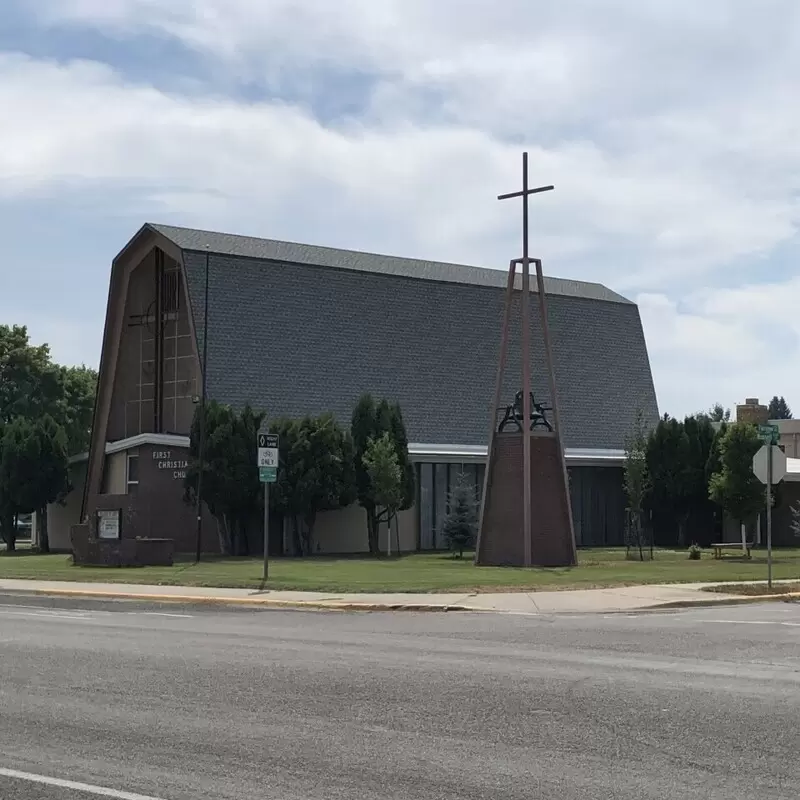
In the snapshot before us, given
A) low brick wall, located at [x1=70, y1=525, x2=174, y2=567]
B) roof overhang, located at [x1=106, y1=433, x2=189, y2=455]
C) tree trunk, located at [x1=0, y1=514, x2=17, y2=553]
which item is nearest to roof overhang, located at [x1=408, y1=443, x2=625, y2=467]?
roof overhang, located at [x1=106, y1=433, x2=189, y2=455]

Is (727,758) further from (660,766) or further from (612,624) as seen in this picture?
(612,624)

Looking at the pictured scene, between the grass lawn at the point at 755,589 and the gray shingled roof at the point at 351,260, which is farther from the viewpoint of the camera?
the gray shingled roof at the point at 351,260

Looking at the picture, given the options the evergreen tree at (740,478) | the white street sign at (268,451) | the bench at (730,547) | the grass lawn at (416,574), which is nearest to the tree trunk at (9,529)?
the grass lawn at (416,574)

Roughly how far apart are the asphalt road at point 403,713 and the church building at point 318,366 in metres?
28.9

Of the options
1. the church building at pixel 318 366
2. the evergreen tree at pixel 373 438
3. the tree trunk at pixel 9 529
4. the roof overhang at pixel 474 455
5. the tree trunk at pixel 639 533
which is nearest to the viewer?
the tree trunk at pixel 639 533

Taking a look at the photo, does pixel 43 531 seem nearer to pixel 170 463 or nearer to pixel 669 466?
pixel 170 463

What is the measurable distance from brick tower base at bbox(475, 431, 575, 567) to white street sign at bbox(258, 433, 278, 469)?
9.52 metres

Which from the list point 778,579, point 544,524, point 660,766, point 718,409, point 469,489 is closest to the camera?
point 660,766

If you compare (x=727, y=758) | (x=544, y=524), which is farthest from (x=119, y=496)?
(x=727, y=758)

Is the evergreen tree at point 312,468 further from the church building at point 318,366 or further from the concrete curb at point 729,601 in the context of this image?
the concrete curb at point 729,601

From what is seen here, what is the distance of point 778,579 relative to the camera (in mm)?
26328

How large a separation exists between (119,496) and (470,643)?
21.1m

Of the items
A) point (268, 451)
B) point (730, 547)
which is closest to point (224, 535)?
point (730, 547)

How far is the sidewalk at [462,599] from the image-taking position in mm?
20656
